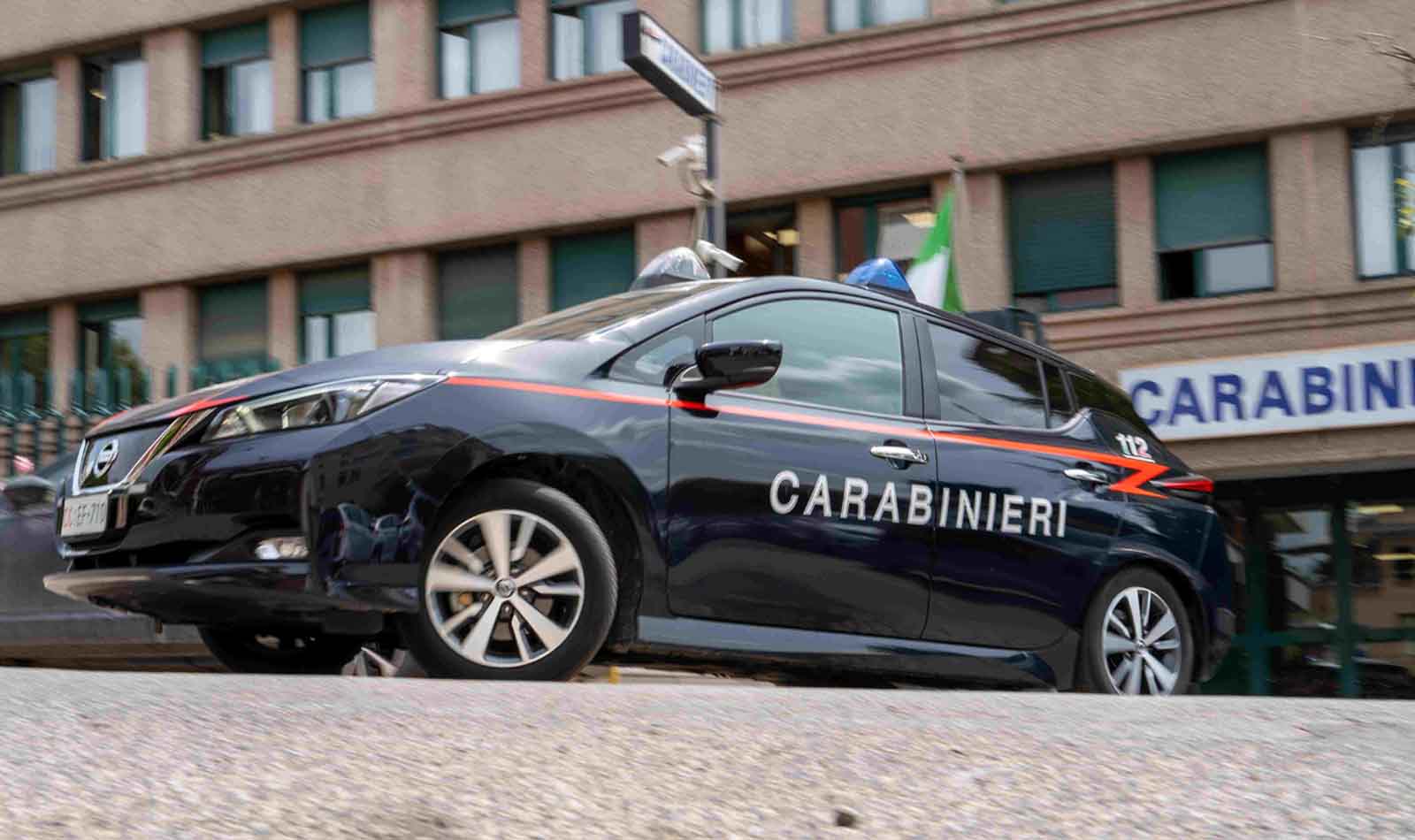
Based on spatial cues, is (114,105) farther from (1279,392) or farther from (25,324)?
(1279,392)

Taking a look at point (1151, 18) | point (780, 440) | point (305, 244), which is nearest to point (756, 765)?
point (780, 440)

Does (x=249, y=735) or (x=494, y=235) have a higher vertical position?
(x=494, y=235)

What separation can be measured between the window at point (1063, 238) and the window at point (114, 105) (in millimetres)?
11183

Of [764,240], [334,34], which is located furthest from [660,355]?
[334,34]

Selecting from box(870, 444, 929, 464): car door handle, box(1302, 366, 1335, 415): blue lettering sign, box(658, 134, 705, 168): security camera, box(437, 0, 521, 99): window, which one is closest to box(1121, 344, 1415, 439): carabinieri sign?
box(1302, 366, 1335, 415): blue lettering sign

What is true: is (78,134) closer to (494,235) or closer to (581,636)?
(494,235)

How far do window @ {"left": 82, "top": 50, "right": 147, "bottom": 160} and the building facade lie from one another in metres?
0.05

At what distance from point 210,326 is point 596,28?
6.03m

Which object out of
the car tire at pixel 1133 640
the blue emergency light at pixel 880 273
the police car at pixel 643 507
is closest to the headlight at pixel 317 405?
the police car at pixel 643 507

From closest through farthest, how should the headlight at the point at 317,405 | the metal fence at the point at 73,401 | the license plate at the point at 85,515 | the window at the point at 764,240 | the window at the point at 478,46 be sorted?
the headlight at the point at 317,405
the license plate at the point at 85,515
the metal fence at the point at 73,401
the window at the point at 764,240
the window at the point at 478,46

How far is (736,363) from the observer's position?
582 cm

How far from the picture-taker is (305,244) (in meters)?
21.8

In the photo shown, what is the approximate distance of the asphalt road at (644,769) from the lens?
314 cm

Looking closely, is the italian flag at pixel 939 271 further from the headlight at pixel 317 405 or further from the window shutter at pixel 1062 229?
the headlight at pixel 317 405
